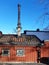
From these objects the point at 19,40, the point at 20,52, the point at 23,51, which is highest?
the point at 19,40

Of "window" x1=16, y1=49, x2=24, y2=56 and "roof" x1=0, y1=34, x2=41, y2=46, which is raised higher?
"roof" x1=0, y1=34, x2=41, y2=46

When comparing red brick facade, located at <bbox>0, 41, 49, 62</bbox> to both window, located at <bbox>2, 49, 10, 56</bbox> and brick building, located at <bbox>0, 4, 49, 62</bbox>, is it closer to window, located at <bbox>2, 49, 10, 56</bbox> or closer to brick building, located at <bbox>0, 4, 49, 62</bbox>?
brick building, located at <bbox>0, 4, 49, 62</bbox>

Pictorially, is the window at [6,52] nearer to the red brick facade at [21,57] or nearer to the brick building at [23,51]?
the brick building at [23,51]

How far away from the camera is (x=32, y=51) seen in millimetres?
35219

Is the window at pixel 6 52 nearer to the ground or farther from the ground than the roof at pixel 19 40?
nearer to the ground

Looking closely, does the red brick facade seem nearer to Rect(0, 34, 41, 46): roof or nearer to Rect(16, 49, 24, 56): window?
Rect(16, 49, 24, 56): window

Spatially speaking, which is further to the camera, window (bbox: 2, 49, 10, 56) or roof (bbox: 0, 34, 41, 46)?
roof (bbox: 0, 34, 41, 46)

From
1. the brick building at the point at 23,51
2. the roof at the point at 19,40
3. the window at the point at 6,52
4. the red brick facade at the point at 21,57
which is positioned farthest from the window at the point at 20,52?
the window at the point at 6,52

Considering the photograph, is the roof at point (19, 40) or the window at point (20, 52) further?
the roof at point (19, 40)

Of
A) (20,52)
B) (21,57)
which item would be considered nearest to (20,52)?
(20,52)

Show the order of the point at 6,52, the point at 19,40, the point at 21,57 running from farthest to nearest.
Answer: the point at 19,40
the point at 21,57
the point at 6,52

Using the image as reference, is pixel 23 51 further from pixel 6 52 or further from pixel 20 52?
pixel 6 52

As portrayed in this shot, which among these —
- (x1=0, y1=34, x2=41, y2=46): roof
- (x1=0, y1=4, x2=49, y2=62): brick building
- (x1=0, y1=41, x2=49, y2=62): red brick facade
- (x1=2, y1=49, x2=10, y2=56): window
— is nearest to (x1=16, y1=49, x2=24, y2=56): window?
(x1=0, y1=4, x2=49, y2=62): brick building

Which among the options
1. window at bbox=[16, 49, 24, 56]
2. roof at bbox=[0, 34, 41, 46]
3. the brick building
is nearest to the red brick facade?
the brick building
